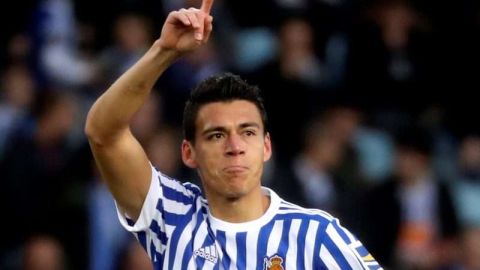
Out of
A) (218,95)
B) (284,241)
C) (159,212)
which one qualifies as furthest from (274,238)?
(218,95)

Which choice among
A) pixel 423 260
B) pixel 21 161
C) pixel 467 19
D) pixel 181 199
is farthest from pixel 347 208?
pixel 181 199

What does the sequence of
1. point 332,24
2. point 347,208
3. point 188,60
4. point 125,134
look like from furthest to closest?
point 332,24 → point 188,60 → point 347,208 → point 125,134

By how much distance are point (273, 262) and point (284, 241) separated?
101mm

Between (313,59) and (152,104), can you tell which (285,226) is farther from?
(313,59)

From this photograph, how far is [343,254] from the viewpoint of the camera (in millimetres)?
5992

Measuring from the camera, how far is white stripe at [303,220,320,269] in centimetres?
602

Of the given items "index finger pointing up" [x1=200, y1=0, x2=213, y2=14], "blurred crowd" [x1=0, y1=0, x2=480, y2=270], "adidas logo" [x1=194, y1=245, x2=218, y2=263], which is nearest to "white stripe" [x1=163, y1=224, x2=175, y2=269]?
"adidas logo" [x1=194, y1=245, x2=218, y2=263]

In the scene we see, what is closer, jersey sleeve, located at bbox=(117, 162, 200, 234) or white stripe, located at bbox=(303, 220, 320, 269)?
white stripe, located at bbox=(303, 220, 320, 269)

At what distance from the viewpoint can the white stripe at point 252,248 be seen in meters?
6.08

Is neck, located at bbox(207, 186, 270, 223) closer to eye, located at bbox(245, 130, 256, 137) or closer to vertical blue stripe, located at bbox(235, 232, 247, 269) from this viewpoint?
vertical blue stripe, located at bbox(235, 232, 247, 269)

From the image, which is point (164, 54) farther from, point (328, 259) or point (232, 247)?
point (328, 259)

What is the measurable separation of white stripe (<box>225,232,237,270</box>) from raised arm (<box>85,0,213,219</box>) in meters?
0.38

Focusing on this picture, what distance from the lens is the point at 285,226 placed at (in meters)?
6.16

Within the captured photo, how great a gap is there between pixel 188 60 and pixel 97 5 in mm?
1424
